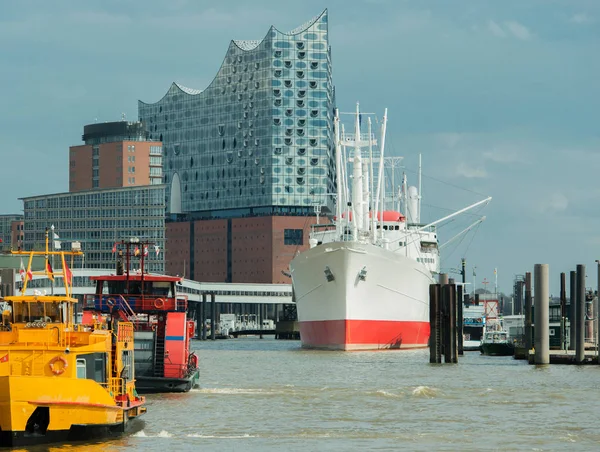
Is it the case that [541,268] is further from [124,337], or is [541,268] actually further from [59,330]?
[59,330]

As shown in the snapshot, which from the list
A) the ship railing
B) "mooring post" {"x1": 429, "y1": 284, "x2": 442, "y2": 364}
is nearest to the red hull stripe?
"mooring post" {"x1": 429, "y1": 284, "x2": 442, "y2": 364}

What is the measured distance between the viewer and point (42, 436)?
35.6 m

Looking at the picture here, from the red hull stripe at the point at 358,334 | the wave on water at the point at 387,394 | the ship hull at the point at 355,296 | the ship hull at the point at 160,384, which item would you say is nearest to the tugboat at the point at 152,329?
the ship hull at the point at 160,384

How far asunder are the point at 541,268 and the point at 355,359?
50.2ft

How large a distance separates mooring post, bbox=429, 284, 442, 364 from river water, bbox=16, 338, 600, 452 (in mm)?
10011

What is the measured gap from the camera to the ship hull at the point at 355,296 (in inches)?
4341

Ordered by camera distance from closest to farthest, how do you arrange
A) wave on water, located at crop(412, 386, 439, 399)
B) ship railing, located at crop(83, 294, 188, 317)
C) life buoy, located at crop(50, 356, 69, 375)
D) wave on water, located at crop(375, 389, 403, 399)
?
1. life buoy, located at crop(50, 356, 69, 375)
2. ship railing, located at crop(83, 294, 188, 317)
3. wave on water, located at crop(375, 389, 403, 399)
4. wave on water, located at crop(412, 386, 439, 399)

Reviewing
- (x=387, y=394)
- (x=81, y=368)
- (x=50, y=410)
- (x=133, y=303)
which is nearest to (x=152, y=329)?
(x=133, y=303)

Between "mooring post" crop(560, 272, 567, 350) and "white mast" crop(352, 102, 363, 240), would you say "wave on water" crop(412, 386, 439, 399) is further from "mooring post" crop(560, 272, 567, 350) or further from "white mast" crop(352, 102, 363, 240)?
"white mast" crop(352, 102, 363, 240)

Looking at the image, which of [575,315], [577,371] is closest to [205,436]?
[577,371]

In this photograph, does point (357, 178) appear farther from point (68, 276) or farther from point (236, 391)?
point (68, 276)

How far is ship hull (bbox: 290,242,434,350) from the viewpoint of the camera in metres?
110

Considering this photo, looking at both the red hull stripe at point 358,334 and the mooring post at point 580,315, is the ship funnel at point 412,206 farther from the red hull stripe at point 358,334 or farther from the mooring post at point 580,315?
the mooring post at point 580,315

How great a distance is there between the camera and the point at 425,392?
201ft
